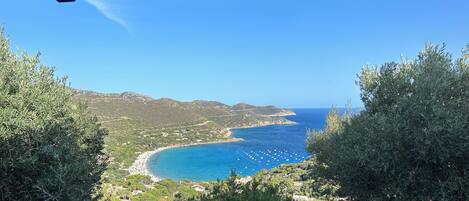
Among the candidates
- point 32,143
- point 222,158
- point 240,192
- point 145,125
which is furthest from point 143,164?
point 240,192

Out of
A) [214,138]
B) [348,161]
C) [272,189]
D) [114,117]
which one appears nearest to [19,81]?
[272,189]

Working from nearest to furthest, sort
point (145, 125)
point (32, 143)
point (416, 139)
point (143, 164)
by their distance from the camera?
point (32, 143) < point (416, 139) < point (143, 164) < point (145, 125)

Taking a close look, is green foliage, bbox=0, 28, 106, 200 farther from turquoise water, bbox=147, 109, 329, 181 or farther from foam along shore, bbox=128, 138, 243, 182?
turquoise water, bbox=147, 109, 329, 181

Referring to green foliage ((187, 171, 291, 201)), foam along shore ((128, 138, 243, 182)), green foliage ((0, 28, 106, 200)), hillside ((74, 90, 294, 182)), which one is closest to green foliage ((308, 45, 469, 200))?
green foliage ((187, 171, 291, 201))

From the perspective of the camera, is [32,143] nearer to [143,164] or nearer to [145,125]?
[143,164]

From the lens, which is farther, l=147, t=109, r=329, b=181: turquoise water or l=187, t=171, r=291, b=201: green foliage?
l=147, t=109, r=329, b=181: turquoise water

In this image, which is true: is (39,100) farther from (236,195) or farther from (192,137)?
(192,137)

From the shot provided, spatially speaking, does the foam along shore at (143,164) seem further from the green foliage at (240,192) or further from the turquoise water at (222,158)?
the green foliage at (240,192)
